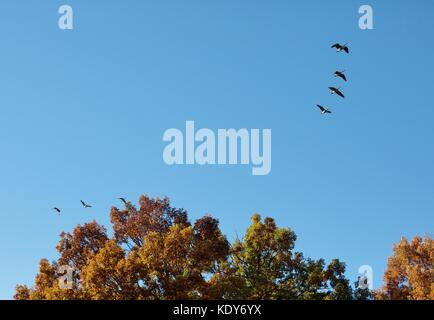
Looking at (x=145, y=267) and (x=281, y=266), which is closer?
(x=145, y=267)

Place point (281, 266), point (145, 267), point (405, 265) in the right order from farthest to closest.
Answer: point (405, 265)
point (281, 266)
point (145, 267)

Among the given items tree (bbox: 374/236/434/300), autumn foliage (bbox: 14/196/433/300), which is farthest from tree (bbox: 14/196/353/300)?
tree (bbox: 374/236/434/300)

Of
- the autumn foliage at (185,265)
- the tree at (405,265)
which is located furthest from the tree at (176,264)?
the tree at (405,265)

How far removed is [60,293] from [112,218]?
345 inches

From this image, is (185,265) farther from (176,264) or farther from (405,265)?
(405,265)


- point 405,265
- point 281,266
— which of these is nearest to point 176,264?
point 281,266

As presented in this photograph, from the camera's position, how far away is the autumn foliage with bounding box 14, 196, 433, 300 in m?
30.0

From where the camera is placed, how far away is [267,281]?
3909cm

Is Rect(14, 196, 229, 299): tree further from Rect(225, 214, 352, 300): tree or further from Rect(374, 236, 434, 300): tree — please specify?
Rect(374, 236, 434, 300): tree

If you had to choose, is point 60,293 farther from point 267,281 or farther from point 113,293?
point 267,281

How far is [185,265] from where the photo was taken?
104 feet

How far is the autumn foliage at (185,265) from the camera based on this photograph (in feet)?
98.3

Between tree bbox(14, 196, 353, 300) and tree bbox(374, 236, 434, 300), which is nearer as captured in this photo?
tree bbox(14, 196, 353, 300)

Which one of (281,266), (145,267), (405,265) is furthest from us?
(405,265)
